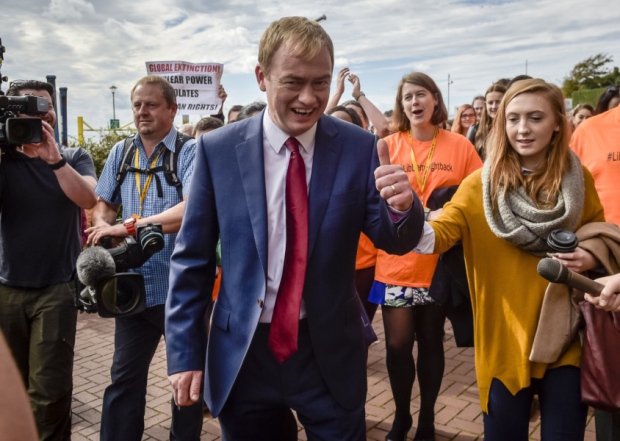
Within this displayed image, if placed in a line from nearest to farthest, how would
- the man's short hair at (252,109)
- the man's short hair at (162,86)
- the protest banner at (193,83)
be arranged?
the man's short hair at (162,86), the man's short hair at (252,109), the protest banner at (193,83)

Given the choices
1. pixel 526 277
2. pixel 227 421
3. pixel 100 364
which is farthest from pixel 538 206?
pixel 100 364

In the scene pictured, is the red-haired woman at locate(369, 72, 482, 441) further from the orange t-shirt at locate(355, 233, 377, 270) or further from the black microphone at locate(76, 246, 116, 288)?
the black microphone at locate(76, 246, 116, 288)

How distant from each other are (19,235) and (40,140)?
0.73 m

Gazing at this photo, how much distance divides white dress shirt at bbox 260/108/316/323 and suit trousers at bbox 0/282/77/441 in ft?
5.72

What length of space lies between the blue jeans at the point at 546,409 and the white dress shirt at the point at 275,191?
103 centimetres

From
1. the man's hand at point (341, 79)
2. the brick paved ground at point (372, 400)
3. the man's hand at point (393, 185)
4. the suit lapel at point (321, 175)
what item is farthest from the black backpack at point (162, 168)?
the man's hand at point (341, 79)

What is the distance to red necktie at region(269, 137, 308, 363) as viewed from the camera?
2.10 m

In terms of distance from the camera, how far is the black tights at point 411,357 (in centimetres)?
367

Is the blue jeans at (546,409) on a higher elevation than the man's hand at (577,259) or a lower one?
lower

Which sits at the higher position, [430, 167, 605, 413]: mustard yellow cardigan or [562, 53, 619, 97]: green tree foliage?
[562, 53, 619, 97]: green tree foliage

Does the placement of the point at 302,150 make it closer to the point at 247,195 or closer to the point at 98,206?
the point at 247,195

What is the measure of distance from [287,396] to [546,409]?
1103mm

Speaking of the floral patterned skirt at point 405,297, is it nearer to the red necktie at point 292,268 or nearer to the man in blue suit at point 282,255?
the man in blue suit at point 282,255

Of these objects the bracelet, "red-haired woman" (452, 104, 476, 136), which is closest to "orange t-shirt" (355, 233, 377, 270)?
the bracelet
